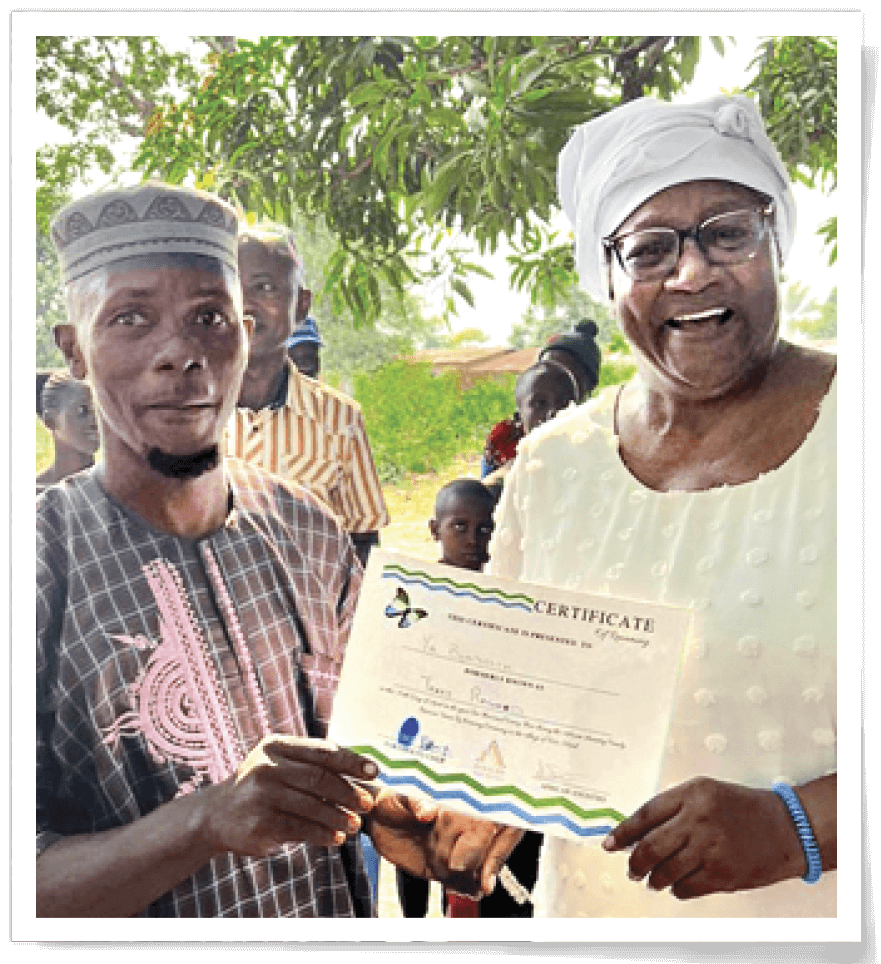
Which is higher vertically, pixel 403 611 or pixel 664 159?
pixel 664 159

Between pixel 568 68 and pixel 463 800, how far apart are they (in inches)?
62.8

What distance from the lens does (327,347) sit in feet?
7.92

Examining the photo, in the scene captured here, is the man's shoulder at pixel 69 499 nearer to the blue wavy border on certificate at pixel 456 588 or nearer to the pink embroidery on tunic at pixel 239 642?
the pink embroidery on tunic at pixel 239 642

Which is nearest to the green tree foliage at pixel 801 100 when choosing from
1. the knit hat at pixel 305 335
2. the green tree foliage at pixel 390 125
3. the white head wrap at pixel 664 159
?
the green tree foliage at pixel 390 125

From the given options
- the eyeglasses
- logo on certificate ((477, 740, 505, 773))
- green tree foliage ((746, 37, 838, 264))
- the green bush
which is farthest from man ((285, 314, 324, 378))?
green tree foliage ((746, 37, 838, 264))

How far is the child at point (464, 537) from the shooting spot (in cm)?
235

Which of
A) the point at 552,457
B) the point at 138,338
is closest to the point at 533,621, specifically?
the point at 552,457

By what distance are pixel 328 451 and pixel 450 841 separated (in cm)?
89

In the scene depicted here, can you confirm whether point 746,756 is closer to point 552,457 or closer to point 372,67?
point 552,457

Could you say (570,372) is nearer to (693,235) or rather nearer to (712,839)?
(693,235)

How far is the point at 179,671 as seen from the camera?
87.9 inches

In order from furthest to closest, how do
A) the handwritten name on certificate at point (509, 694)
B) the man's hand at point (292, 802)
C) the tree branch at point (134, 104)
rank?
the tree branch at point (134, 104), the man's hand at point (292, 802), the handwritten name on certificate at point (509, 694)

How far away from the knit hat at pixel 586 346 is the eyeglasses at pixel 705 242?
34 cm

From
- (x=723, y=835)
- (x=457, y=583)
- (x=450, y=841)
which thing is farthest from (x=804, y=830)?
(x=457, y=583)
